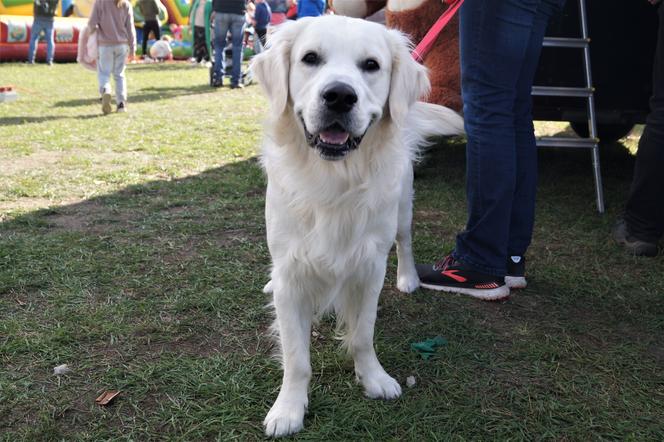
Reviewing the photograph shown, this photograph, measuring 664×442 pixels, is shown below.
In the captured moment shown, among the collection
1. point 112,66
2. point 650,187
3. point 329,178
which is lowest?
point 650,187

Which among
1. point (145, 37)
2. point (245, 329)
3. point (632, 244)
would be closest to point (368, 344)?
point (245, 329)

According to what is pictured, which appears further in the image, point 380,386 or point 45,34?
point 45,34

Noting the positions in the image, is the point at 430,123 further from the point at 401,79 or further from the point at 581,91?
the point at 581,91

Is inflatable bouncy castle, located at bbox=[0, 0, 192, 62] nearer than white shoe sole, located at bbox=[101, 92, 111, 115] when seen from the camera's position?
No

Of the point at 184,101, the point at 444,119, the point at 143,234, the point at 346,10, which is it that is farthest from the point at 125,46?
the point at 444,119

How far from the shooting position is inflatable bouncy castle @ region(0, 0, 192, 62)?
49.0 feet

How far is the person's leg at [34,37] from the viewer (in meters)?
14.3

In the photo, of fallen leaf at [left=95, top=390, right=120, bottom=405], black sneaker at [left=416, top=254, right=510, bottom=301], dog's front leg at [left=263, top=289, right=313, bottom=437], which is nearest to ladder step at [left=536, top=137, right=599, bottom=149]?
black sneaker at [left=416, top=254, right=510, bottom=301]

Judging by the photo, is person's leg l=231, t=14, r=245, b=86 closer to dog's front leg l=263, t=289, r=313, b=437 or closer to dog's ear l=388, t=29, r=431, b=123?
dog's ear l=388, t=29, r=431, b=123

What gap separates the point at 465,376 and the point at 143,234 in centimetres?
209

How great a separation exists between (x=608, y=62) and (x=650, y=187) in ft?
4.78

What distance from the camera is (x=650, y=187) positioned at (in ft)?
11.0

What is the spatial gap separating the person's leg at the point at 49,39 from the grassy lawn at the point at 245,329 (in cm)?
1143

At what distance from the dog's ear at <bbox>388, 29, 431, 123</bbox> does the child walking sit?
646 cm
